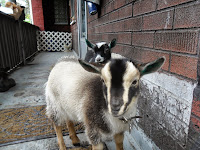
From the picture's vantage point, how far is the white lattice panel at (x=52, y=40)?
46.2ft

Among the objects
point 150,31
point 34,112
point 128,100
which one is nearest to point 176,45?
point 150,31

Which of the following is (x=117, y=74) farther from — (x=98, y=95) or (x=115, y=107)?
(x=98, y=95)

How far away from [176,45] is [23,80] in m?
5.63

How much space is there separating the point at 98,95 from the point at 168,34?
1099 mm

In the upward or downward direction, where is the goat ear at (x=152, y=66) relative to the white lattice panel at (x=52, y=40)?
downward

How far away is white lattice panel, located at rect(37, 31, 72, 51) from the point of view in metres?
14.1

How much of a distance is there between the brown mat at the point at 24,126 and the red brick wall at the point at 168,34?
6.66 feet

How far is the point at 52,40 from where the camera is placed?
1445 cm

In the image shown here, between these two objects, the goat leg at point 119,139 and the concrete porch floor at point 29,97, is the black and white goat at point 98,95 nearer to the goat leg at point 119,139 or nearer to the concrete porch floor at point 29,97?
the goat leg at point 119,139

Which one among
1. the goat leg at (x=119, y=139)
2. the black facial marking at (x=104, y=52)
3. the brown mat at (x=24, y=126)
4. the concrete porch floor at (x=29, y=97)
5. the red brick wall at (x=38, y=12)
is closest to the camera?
the goat leg at (x=119, y=139)

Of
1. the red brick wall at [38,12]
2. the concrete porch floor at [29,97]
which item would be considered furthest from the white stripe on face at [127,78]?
the red brick wall at [38,12]

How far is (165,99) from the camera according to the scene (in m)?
1.83

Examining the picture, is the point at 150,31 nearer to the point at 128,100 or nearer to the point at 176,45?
the point at 176,45

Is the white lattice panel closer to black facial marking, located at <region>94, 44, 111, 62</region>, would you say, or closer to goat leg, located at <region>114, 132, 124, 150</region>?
black facial marking, located at <region>94, 44, 111, 62</region>
